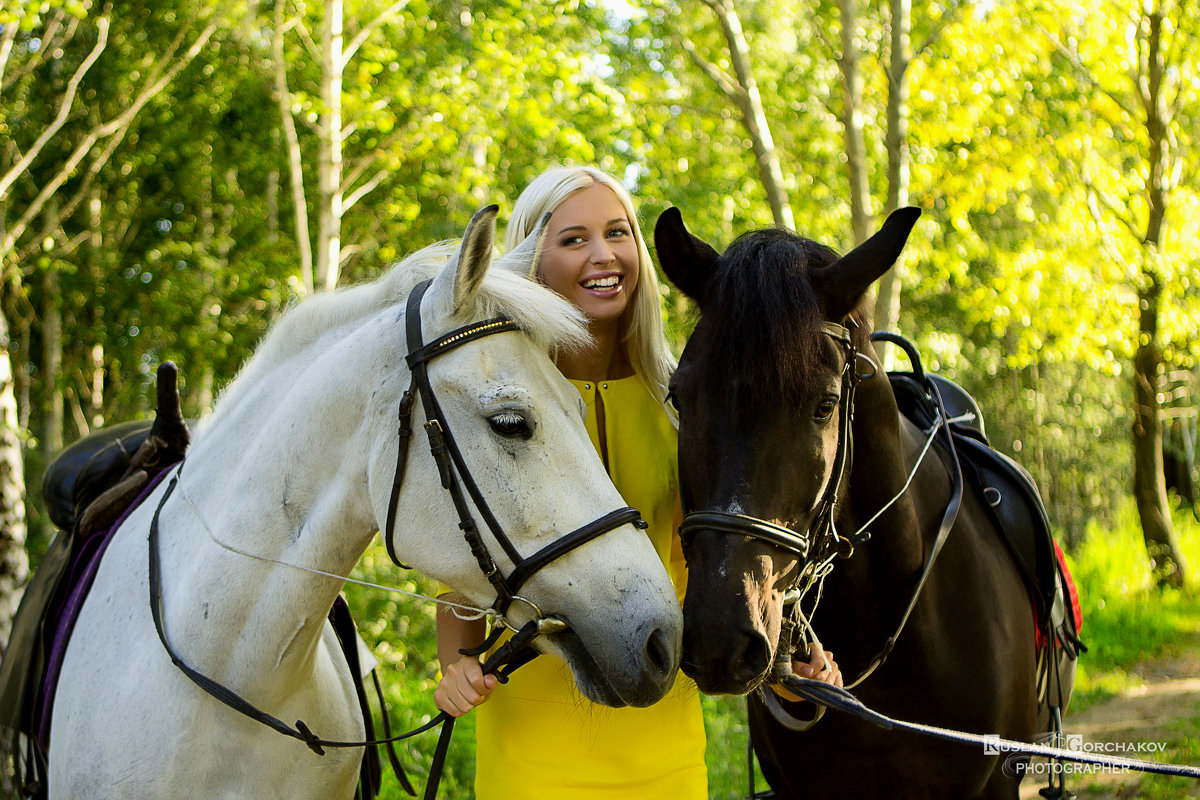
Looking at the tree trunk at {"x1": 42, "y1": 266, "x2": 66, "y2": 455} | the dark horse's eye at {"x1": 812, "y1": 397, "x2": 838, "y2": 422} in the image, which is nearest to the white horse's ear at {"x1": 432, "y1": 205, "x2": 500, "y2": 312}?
the dark horse's eye at {"x1": 812, "y1": 397, "x2": 838, "y2": 422}

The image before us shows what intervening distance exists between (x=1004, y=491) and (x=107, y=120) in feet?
41.1

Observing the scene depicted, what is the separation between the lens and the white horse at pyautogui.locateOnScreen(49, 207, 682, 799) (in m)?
→ 1.63

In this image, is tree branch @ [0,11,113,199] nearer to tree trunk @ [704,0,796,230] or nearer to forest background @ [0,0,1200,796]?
forest background @ [0,0,1200,796]

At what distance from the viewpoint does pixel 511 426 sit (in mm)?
1665

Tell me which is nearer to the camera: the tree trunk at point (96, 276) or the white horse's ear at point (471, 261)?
the white horse's ear at point (471, 261)

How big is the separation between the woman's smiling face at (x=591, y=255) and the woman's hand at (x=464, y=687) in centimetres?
89

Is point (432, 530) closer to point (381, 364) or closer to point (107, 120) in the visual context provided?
point (381, 364)

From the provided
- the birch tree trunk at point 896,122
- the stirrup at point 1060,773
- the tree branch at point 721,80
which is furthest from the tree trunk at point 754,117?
the stirrup at point 1060,773

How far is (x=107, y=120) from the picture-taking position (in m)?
11.8

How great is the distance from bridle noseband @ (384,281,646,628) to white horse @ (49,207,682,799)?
18 mm

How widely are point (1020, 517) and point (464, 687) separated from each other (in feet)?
6.46

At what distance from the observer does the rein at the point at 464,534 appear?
163 cm

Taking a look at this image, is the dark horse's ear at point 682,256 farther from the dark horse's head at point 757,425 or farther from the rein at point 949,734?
the rein at point 949,734

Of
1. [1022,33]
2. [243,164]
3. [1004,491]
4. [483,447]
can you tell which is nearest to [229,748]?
[483,447]
